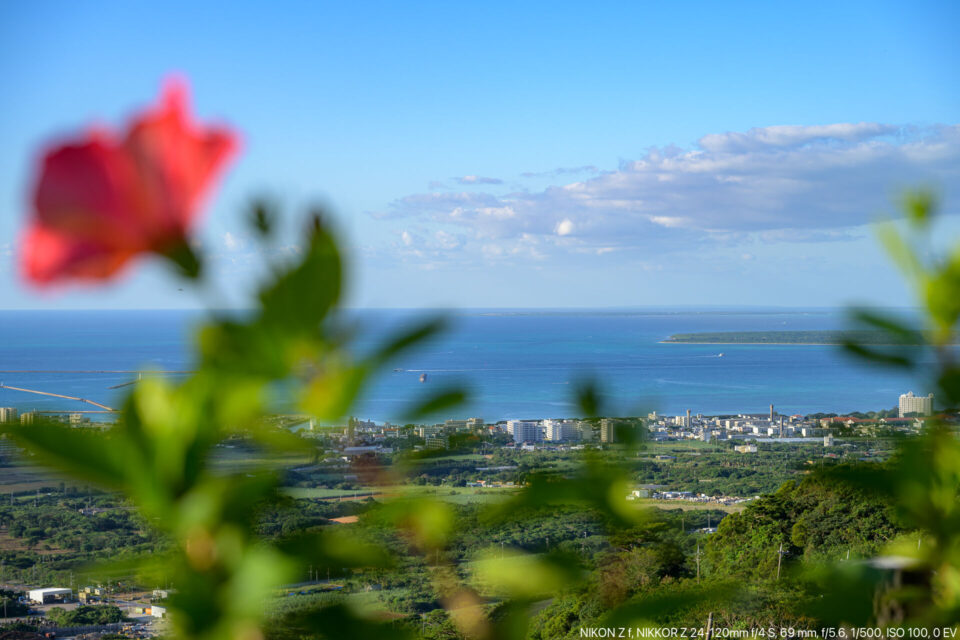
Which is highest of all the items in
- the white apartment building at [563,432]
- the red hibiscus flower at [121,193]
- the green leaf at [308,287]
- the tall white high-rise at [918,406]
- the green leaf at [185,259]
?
the red hibiscus flower at [121,193]

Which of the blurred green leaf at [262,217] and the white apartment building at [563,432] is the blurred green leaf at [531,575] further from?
the blurred green leaf at [262,217]

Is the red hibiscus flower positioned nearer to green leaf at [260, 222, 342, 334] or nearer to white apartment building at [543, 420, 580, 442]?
green leaf at [260, 222, 342, 334]

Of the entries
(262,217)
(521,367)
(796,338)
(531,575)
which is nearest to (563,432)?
(531,575)

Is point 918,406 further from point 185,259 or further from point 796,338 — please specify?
point 796,338

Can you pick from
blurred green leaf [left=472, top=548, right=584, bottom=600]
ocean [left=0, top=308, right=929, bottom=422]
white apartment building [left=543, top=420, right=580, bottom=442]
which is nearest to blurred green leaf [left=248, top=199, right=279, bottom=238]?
ocean [left=0, top=308, right=929, bottom=422]

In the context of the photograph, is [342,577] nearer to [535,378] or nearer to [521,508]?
[521,508]

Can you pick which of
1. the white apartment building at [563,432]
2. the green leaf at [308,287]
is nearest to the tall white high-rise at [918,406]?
the white apartment building at [563,432]

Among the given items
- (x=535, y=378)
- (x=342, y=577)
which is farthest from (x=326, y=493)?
(x=535, y=378)
